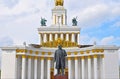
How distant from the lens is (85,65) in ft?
195

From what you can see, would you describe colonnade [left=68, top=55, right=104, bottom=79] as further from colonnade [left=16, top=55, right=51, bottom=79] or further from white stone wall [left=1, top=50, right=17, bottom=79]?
white stone wall [left=1, top=50, right=17, bottom=79]

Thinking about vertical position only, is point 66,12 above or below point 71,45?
above

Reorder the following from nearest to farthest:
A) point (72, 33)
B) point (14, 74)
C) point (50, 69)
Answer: point (14, 74), point (50, 69), point (72, 33)

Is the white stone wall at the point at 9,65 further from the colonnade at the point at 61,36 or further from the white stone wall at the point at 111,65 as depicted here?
the white stone wall at the point at 111,65

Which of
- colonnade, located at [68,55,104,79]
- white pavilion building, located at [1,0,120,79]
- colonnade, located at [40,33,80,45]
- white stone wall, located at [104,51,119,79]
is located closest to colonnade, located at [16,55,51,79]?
white pavilion building, located at [1,0,120,79]

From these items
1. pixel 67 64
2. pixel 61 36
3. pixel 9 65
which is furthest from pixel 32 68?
pixel 61 36

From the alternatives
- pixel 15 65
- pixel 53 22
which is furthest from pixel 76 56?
pixel 53 22

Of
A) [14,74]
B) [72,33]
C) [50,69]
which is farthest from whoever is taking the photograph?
[72,33]

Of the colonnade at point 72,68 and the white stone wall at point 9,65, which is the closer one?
the white stone wall at point 9,65

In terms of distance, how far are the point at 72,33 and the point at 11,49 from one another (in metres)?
19.1

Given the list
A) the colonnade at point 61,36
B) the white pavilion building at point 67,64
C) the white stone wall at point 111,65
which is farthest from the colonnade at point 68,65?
the colonnade at point 61,36

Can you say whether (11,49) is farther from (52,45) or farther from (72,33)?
(72,33)

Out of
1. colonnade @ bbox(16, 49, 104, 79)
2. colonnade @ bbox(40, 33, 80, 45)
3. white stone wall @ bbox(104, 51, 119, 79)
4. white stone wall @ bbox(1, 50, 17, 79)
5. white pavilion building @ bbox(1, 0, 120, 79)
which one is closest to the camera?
white stone wall @ bbox(104, 51, 119, 79)

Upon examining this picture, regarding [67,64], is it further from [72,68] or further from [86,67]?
[86,67]
